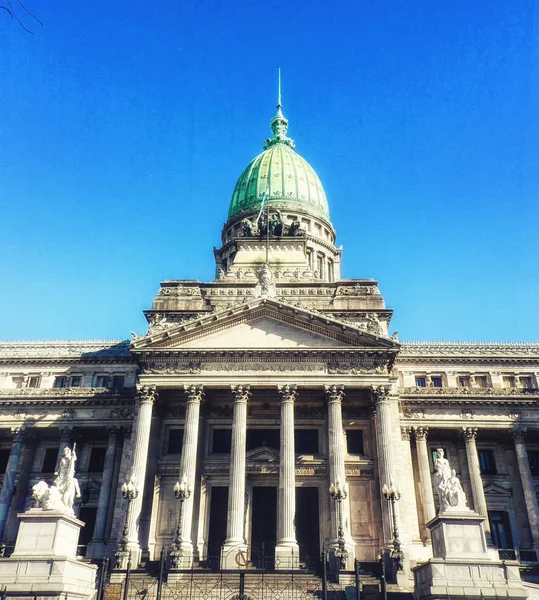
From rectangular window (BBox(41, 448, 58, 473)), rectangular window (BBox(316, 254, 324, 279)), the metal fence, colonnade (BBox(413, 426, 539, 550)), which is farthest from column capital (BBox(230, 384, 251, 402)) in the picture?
rectangular window (BBox(316, 254, 324, 279))

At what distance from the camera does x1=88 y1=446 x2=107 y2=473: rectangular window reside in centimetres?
4591

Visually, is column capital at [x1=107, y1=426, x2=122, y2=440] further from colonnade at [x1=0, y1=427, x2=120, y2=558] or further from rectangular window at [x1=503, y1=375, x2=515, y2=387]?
rectangular window at [x1=503, y1=375, x2=515, y2=387]

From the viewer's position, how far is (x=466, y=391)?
4619 centimetres

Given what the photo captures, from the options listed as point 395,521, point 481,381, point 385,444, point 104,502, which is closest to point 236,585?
point 395,521

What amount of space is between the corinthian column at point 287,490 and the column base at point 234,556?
1.97m

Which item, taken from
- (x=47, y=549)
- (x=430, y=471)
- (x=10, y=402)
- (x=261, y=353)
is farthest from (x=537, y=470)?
(x=10, y=402)

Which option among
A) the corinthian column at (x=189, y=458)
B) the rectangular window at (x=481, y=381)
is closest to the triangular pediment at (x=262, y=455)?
the corinthian column at (x=189, y=458)

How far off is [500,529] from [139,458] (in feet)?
88.2

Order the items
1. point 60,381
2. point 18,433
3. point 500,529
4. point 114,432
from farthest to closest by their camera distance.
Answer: point 60,381 < point 18,433 < point 114,432 < point 500,529

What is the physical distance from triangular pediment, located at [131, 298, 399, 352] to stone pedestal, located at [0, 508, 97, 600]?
17212mm

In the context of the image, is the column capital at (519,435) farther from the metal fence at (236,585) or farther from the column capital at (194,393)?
the column capital at (194,393)

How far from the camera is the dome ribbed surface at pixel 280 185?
73125 mm

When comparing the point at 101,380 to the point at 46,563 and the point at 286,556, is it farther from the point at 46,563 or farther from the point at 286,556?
the point at 46,563

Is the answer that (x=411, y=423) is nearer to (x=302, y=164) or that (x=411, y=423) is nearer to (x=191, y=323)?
(x=191, y=323)
